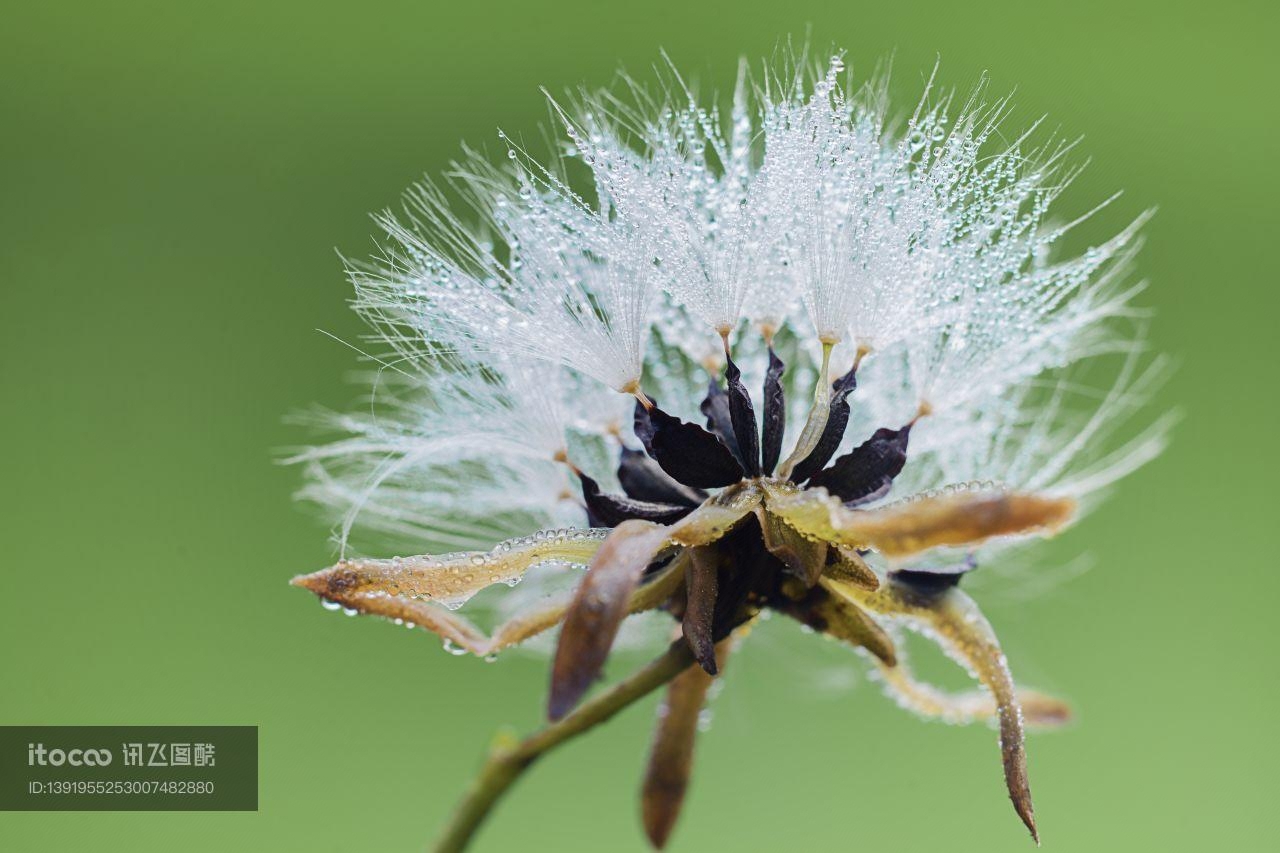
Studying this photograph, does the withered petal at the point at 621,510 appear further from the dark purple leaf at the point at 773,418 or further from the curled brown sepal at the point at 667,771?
the curled brown sepal at the point at 667,771

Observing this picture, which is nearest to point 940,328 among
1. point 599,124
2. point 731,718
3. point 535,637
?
point 599,124

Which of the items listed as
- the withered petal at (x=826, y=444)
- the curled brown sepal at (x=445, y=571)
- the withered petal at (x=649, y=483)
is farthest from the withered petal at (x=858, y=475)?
the curled brown sepal at (x=445, y=571)

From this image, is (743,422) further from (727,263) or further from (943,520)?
(943,520)

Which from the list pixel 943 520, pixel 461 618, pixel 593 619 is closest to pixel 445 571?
pixel 461 618

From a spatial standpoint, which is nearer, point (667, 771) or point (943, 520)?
point (943, 520)

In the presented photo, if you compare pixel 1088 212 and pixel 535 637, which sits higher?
pixel 1088 212

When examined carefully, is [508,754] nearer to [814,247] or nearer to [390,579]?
[390,579]

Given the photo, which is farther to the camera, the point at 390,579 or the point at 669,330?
the point at 669,330
